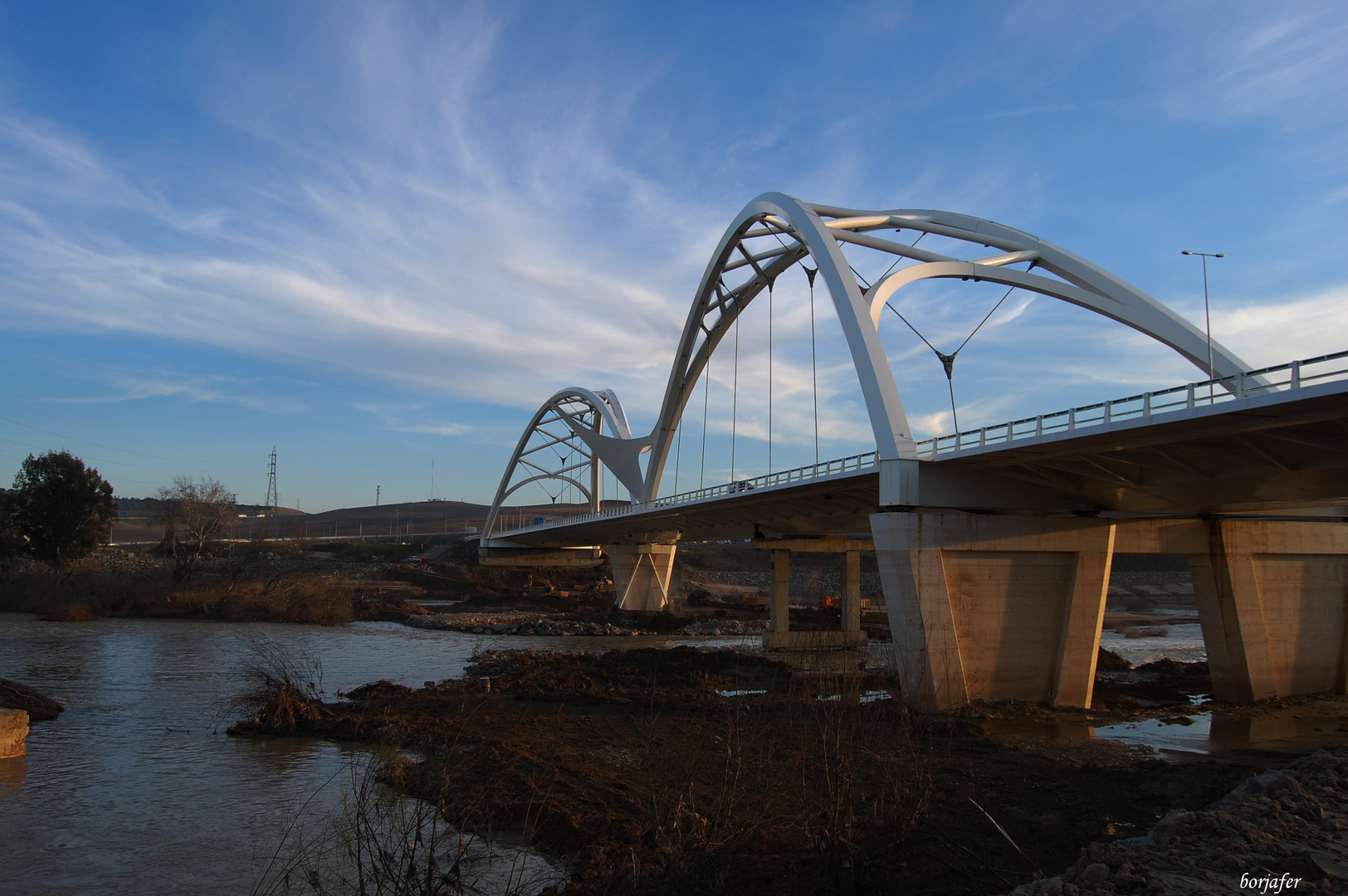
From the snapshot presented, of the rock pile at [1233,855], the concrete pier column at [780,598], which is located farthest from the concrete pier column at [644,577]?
the rock pile at [1233,855]

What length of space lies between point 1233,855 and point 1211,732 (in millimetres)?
14313

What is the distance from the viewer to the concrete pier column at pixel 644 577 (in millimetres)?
56094

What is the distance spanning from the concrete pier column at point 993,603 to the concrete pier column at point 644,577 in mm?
36129

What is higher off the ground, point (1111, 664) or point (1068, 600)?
point (1068, 600)

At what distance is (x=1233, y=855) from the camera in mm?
7051

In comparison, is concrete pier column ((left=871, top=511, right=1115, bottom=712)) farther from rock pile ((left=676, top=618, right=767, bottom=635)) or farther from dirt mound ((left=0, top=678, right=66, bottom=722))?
rock pile ((left=676, top=618, right=767, bottom=635))

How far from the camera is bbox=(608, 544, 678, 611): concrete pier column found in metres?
56.1

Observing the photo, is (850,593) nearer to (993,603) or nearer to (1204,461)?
(993,603)

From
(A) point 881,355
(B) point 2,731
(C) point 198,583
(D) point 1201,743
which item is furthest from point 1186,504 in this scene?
(C) point 198,583

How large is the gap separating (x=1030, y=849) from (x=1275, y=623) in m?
18.8

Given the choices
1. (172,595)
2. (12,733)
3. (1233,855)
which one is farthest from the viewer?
(172,595)

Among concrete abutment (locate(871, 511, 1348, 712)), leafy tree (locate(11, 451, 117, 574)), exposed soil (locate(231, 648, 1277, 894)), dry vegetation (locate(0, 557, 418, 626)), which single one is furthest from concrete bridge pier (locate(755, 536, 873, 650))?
leafy tree (locate(11, 451, 117, 574))

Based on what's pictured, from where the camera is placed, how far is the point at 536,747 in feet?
47.3

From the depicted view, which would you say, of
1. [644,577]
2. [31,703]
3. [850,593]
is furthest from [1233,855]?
[644,577]
